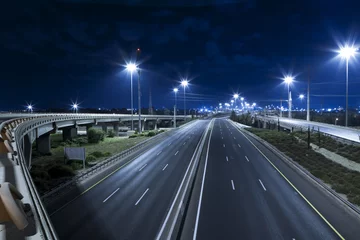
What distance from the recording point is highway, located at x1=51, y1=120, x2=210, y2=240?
46.4 ft

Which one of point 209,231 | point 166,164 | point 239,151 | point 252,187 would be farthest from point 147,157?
point 209,231

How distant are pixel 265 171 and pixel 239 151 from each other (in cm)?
1241

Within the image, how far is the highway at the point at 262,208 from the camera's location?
567 inches

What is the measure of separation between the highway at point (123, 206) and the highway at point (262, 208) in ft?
7.11

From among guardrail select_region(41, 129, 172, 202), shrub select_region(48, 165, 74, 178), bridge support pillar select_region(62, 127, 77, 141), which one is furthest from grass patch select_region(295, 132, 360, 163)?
bridge support pillar select_region(62, 127, 77, 141)

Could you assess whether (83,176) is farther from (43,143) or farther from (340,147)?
(340,147)

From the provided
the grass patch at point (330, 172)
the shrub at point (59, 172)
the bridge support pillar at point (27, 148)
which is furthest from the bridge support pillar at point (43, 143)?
the grass patch at point (330, 172)

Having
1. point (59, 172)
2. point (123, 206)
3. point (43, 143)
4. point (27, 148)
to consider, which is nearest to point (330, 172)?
point (123, 206)

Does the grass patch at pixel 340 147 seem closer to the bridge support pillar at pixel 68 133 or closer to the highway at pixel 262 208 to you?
the highway at pixel 262 208

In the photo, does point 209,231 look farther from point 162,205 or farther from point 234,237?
point 162,205

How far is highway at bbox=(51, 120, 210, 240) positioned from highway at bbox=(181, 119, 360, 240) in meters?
2.17

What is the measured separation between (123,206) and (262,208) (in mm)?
9622

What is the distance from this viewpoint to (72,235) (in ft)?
44.5

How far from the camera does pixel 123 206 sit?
1781 cm
